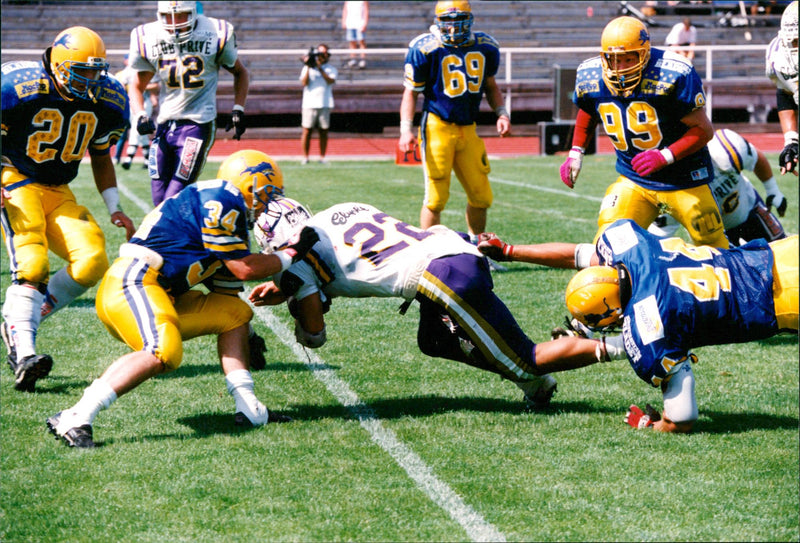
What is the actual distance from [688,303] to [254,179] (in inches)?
74.0

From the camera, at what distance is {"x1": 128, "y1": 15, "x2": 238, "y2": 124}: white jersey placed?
7.11m

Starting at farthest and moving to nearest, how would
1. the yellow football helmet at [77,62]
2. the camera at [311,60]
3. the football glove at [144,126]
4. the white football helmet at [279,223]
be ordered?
1. the camera at [311,60]
2. the football glove at [144,126]
3. the yellow football helmet at [77,62]
4. the white football helmet at [279,223]

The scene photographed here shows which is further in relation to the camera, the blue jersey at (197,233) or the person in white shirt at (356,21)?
the person in white shirt at (356,21)

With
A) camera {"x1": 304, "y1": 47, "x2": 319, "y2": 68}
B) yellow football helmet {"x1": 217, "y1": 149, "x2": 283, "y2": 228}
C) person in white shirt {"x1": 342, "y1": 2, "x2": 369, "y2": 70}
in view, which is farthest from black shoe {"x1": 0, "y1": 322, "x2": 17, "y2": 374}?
person in white shirt {"x1": 342, "y1": 2, "x2": 369, "y2": 70}

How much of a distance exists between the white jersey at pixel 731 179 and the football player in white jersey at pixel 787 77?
298mm

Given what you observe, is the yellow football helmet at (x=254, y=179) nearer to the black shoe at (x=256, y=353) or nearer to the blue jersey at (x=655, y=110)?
the black shoe at (x=256, y=353)

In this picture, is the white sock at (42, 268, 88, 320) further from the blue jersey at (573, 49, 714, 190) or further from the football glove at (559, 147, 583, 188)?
the blue jersey at (573, 49, 714, 190)

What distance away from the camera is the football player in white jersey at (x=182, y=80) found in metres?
7.05

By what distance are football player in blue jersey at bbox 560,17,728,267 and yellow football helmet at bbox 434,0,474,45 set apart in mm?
2090

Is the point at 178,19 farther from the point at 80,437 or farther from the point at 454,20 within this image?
the point at 80,437

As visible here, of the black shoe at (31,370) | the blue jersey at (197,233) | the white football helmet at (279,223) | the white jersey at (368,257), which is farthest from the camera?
the black shoe at (31,370)

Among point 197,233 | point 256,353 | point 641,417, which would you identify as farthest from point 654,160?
point 197,233

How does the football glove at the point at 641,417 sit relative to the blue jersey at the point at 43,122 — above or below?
below

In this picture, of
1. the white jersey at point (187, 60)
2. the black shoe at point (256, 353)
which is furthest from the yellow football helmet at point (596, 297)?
the white jersey at point (187, 60)
